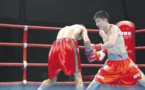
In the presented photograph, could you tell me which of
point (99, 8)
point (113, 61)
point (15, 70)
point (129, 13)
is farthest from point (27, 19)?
point (113, 61)

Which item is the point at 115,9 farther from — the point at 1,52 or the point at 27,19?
the point at 1,52

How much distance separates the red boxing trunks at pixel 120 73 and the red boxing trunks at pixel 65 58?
333 mm

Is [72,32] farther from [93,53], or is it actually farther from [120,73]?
[120,73]

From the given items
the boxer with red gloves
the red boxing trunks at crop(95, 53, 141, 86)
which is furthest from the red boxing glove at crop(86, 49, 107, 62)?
the red boxing trunks at crop(95, 53, 141, 86)

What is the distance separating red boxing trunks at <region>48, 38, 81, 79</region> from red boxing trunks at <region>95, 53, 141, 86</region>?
0.33m

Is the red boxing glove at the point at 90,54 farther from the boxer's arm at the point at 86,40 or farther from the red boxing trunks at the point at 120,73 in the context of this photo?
the red boxing trunks at the point at 120,73

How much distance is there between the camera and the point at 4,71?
5.50m

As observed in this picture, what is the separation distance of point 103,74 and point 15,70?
9.34ft

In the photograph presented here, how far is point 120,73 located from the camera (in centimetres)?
295

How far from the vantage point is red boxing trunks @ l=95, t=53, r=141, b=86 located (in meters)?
2.93

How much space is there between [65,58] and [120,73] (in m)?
0.59

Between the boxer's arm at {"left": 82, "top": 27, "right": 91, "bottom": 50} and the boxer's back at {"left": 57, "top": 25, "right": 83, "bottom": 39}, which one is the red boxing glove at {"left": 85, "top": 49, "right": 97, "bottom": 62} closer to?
the boxer's arm at {"left": 82, "top": 27, "right": 91, "bottom": 50}

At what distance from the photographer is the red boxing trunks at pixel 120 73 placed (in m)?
2.93

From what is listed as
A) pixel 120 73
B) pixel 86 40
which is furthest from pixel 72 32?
pixel 120 73
